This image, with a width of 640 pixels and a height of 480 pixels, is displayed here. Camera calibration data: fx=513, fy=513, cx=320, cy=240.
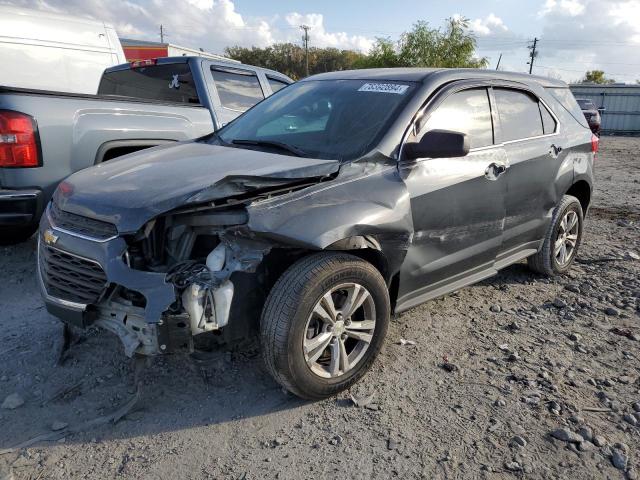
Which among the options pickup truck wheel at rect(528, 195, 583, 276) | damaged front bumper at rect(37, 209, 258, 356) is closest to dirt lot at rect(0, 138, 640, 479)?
damaged front bumper at rect(37, 209, 258, 356)

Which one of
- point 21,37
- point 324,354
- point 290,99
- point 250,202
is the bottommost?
point 324,354

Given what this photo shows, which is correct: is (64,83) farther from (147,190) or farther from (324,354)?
(324,354)

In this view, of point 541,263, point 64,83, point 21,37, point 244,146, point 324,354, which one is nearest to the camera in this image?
point 324,354

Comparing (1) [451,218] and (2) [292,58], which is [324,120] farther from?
(2) [292,58]

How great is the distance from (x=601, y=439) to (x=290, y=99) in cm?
306

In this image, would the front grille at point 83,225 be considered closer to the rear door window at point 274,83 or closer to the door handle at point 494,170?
the door handle at point 494,170

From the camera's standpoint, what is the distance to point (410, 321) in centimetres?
383

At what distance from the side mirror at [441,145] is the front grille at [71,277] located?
190 centimetres

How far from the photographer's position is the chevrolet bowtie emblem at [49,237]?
109 inches

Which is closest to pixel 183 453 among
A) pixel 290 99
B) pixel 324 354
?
pixel 324 354

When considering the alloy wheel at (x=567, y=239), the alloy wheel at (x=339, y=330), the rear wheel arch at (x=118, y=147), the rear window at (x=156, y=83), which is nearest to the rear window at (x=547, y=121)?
the alloy wheel at (x=567, y=239)

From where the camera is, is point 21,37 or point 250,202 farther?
point 21,37

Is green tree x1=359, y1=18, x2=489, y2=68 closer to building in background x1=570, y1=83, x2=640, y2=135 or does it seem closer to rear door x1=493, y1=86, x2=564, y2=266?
building in background x1=570, y1=83, x2=640, y2=135

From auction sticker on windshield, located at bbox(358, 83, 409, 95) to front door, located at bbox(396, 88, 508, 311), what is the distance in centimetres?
24
